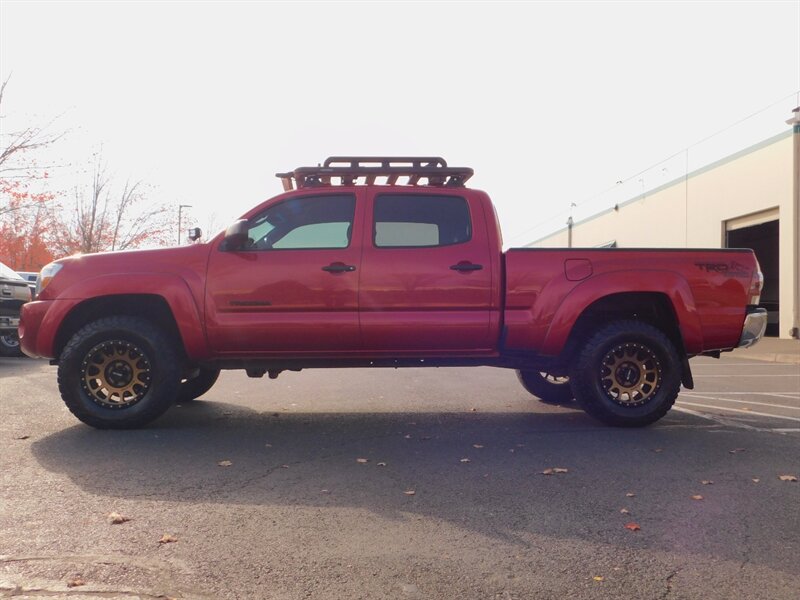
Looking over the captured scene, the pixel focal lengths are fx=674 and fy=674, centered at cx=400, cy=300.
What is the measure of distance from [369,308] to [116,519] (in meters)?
2.89

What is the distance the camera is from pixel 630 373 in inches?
239

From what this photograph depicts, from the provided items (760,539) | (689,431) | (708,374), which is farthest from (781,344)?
(760,539)

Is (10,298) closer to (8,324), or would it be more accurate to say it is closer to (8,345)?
(8,324)

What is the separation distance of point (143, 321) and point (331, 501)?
2.96 m

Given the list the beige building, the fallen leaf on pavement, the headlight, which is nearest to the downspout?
the beige building

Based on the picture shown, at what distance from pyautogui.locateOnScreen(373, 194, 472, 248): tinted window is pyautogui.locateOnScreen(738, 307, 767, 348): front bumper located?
259cm

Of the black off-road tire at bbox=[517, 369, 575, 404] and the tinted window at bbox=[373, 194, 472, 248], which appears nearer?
the tinted window at bbox=[373, 194, 472, 248]

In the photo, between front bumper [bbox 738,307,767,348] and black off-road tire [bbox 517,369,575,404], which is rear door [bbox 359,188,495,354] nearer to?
black off-road tire [bbox 517,369,575,404]

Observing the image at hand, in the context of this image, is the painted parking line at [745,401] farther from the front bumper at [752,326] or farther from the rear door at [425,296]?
the rear door at [425,296]

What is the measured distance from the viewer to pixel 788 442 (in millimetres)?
5512

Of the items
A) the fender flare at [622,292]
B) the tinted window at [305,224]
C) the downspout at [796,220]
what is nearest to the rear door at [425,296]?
the tinted window at [305,224]

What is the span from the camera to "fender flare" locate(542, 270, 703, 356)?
5.88m

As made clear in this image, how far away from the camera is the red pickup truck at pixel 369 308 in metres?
5.87

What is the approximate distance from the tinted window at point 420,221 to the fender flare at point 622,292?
3.59ft
